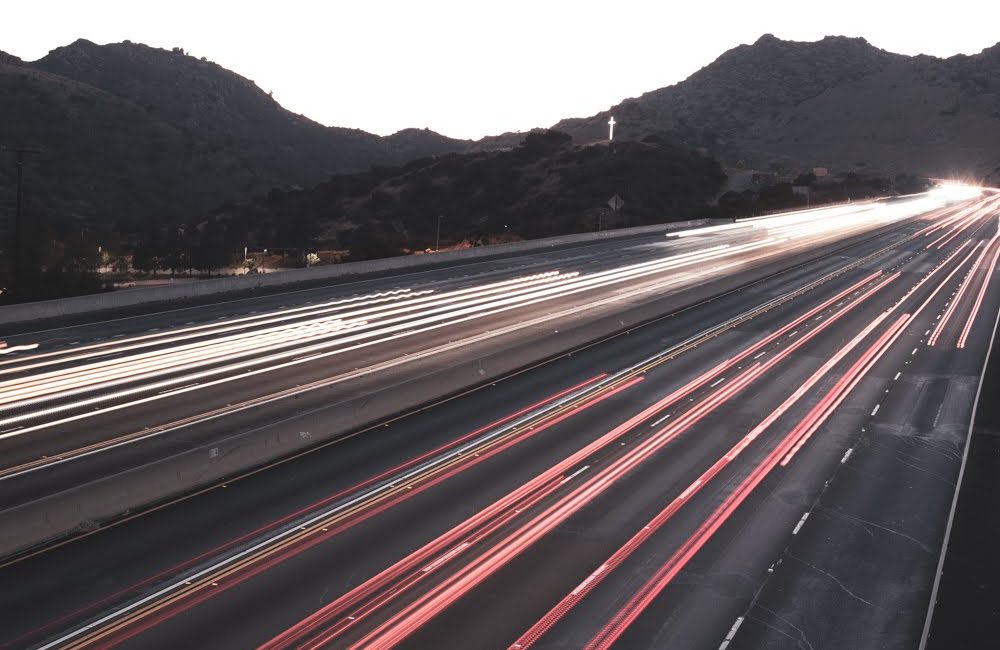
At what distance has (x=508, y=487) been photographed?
1753 cm

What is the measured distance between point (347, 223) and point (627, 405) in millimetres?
90623

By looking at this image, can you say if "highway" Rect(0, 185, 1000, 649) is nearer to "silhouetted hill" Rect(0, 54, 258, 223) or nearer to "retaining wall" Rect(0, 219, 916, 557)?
"retaining wall" Rect(0, 219, 916, 557)

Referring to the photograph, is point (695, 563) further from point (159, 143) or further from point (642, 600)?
point (159, 143)

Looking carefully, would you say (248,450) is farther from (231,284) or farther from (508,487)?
(231,284)

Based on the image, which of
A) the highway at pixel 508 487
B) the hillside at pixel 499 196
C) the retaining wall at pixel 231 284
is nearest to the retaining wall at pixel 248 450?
the highway at pixel 508 487

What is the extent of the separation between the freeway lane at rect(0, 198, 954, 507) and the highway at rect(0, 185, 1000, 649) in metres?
0.14

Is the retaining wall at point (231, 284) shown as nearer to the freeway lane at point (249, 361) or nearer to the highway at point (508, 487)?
the highway at point (508, 487)

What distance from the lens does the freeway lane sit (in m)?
19.2

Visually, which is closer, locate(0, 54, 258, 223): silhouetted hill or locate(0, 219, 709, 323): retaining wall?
locate(0, 219, 709, 323): retaining wall

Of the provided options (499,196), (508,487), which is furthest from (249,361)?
(499,196)

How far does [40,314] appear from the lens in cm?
3419

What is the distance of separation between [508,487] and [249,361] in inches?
522

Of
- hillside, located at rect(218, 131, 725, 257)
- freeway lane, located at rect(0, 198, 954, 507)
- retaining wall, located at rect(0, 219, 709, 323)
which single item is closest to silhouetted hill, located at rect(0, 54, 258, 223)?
hillside, located at rect(218, 131, 725, 257)

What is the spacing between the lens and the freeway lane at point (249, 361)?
19203 millimetres
